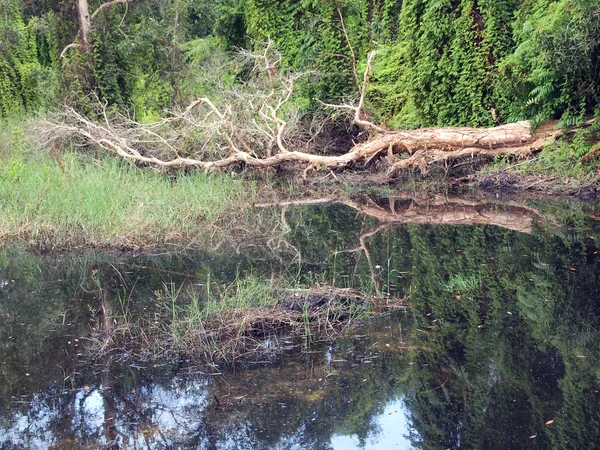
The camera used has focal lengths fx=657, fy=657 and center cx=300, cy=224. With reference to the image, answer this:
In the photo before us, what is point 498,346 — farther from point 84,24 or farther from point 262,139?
point 84,24

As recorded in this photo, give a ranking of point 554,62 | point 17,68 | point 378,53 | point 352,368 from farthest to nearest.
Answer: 1. point 17,68
2. point 378,53
3. point 554,62
4. point 352,368

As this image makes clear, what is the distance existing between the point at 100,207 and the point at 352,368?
600 centimetres

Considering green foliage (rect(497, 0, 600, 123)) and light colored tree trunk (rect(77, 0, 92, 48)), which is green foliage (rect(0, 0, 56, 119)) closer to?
light colored tree trunk (rect(77, 0, 92, 48))

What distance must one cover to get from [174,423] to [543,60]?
11075mm

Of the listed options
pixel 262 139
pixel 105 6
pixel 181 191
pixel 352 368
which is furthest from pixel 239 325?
pixel 105 6

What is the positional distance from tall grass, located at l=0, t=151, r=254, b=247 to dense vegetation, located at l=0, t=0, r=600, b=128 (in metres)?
6.42

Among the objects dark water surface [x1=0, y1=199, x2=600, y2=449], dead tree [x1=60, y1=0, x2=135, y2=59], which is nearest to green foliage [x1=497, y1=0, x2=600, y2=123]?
dark water surface [x1=0, y1=199, x2=600, y2=449]

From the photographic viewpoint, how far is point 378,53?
1906cm

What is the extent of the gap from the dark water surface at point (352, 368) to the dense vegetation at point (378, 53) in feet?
18.2

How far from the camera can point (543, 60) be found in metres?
12.8

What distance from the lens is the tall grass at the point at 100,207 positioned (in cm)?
930

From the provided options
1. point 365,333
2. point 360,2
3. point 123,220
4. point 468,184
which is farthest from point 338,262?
point 360,2

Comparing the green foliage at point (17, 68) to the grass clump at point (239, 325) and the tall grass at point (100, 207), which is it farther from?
the grass clump at point (239, 325)

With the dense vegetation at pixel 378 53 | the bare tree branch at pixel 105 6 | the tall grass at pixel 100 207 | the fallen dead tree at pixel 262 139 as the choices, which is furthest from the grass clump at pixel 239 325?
the bare tree branch at pixel 105 6
